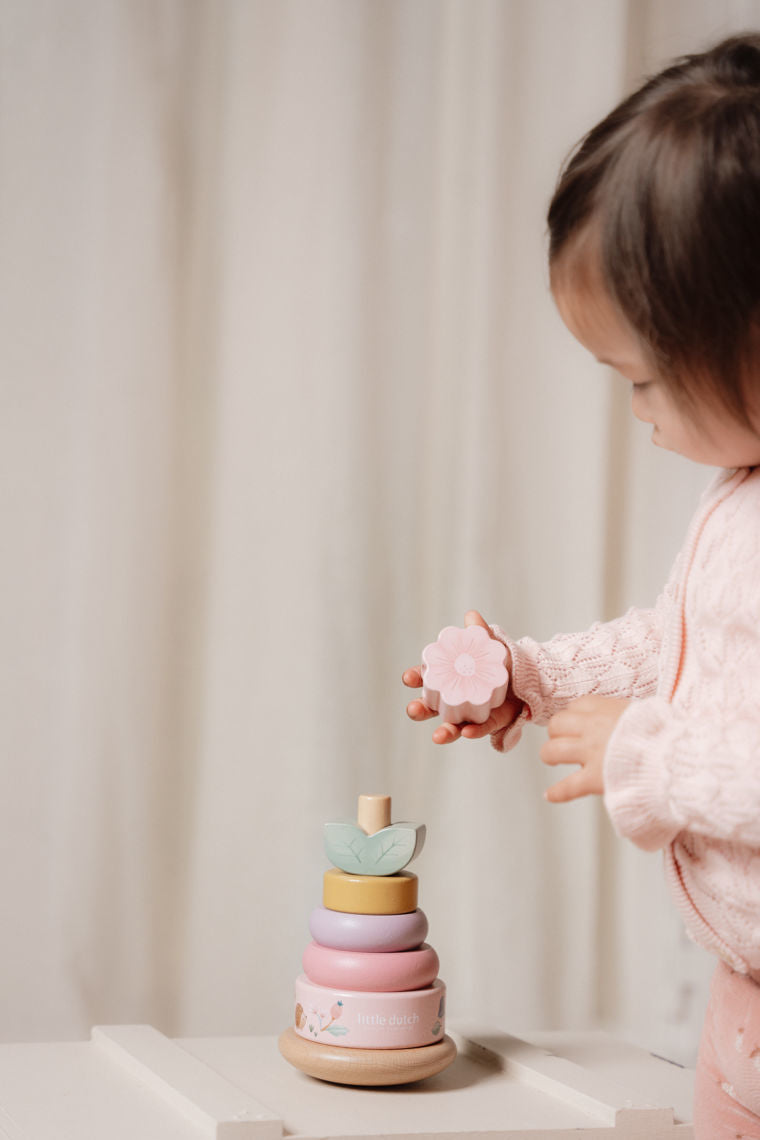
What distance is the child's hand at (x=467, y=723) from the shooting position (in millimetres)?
828

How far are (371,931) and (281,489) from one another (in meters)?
0.55

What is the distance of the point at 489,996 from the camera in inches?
53.3

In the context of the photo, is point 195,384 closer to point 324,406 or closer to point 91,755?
point 324,406

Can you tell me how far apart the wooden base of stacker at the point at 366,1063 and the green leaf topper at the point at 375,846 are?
123 millimetres

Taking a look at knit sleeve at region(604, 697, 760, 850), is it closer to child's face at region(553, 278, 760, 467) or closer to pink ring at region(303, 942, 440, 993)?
child's face at region(553, 278, 760, 467)

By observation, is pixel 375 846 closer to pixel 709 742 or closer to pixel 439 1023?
pixel 439 1023

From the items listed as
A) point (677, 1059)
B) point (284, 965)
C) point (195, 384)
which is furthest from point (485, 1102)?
point (195, 384)

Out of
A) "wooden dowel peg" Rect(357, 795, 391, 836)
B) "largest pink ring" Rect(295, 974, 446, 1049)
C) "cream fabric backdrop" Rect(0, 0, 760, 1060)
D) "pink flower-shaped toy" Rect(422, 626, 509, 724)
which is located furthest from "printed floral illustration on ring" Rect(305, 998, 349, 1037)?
"cream fabric backdrop" Rect(0, 0, 760, 1060)

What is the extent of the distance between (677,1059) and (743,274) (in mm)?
1042

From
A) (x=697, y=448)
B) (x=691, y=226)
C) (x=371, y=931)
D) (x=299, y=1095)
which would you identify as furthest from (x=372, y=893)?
(x=691, y=226)

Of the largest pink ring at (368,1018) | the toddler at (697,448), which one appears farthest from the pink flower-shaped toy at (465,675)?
the largest pink ring at (368,1018)

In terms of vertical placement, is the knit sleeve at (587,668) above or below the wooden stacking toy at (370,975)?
above

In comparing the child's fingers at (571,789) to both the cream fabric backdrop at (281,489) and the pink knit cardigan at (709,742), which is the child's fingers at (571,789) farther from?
the cream fabric backdrop at (281,489)

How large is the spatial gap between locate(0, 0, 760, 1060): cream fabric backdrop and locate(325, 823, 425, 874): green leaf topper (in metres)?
0.39
